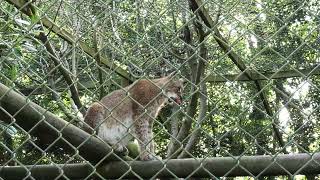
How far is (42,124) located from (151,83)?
2.39 metres

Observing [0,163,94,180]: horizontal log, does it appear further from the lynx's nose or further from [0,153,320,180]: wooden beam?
the lynx's nose

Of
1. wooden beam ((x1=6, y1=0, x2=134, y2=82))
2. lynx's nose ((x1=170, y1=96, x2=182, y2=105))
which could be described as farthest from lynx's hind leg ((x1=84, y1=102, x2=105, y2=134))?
lynx's nose ((x1=170, y1=96, x2=182, y2=105))

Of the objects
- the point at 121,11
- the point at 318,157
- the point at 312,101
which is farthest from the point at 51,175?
the point at 312,101

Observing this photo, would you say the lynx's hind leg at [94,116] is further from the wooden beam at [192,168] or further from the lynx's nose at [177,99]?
the wooden beam at [192,168]

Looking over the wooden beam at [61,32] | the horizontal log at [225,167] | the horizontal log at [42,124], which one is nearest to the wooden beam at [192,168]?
the horizontal log at [225,167]

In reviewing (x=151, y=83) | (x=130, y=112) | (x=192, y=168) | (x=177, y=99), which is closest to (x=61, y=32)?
(x=151, y=83)

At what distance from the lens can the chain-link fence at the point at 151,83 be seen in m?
2.33

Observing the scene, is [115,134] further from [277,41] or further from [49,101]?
[277,41]

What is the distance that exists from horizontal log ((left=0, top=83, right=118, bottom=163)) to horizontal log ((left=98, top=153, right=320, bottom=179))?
0.14 metres

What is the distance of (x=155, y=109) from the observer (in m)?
5.67

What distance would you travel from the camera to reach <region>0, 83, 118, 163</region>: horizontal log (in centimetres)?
231

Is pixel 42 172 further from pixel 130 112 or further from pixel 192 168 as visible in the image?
pixel 130 112

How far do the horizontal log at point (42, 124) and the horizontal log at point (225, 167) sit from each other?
0.14 metres

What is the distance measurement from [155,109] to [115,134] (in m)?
0.66
